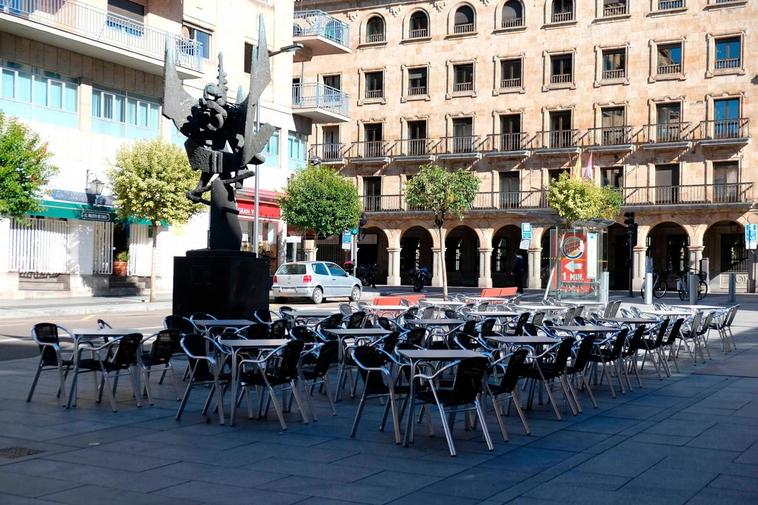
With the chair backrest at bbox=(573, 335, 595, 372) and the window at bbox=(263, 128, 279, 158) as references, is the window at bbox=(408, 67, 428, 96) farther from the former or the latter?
the chair backrest at bbox=(573, 335, 595, 372)

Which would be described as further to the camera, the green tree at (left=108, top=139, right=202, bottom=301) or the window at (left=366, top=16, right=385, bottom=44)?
the window at (left=366, top=16, right=385, bottom=44)

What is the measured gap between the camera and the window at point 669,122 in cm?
4649

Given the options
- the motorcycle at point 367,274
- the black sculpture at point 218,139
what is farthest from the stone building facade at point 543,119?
the black sculpture at point 218,139

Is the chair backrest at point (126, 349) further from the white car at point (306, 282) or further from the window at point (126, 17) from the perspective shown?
the window at point (126, 17)

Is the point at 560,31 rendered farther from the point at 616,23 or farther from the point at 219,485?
the point at 219,485

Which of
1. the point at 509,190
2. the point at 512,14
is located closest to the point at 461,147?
the point at 509,190

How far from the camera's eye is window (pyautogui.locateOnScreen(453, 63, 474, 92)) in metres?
51.9

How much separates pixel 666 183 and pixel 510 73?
10717mm

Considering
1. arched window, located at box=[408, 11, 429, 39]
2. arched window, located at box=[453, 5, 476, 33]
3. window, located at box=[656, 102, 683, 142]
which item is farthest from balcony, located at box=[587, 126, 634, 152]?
arched window, located at box=[408, 11, 429, 39]

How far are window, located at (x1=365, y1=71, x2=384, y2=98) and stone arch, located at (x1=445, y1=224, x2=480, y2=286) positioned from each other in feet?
30.6

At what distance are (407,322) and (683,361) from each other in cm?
534

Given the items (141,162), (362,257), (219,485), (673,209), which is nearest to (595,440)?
(219,485)

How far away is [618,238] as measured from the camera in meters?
51.5

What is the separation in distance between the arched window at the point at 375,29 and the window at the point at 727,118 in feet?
64.5
